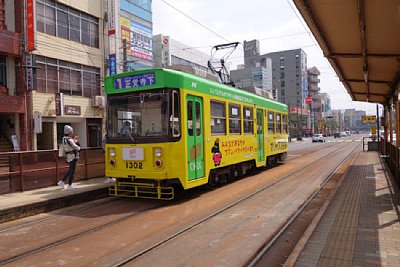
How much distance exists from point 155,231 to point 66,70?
2112cm

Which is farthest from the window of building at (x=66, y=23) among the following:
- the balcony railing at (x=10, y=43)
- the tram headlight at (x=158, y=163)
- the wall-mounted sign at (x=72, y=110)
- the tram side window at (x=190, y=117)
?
the tram headlight at (x=158, y=163)

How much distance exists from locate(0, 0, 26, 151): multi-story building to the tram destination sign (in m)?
14.2

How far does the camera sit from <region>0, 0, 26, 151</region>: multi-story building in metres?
20.8

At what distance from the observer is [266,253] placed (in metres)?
5.27

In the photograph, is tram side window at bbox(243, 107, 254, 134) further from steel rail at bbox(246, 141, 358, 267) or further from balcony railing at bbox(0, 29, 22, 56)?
balcony railing at bbox(0, 29, 22, 56)

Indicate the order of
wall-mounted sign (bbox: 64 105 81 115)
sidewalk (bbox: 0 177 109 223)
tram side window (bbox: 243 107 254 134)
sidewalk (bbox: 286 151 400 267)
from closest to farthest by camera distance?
sidewalk (bbox: 286 151 400 267)
sidewalk (bbox: 0 177 109 223)
tram side window (bbox: 243 107 254 134)
wall-mounted sign (bbox: 64 105 81 115)

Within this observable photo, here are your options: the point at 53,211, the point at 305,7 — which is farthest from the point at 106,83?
the point at 305,7

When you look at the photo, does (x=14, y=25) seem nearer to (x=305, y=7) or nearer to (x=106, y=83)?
(x=106, y=83)

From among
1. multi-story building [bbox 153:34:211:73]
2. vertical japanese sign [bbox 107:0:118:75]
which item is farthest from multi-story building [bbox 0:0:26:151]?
multi-story building [bbox 153:34:211:73]

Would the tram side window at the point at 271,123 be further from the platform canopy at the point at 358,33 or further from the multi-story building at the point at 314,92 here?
the multi-story building at the point at 314,92

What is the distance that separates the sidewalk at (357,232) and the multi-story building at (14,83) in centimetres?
1857

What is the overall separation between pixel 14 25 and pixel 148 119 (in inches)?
688

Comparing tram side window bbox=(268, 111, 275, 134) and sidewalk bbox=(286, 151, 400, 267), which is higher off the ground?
tram side window bbox=(268, 111, 275, 134)

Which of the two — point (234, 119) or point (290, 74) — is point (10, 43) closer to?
point (234, 119)
